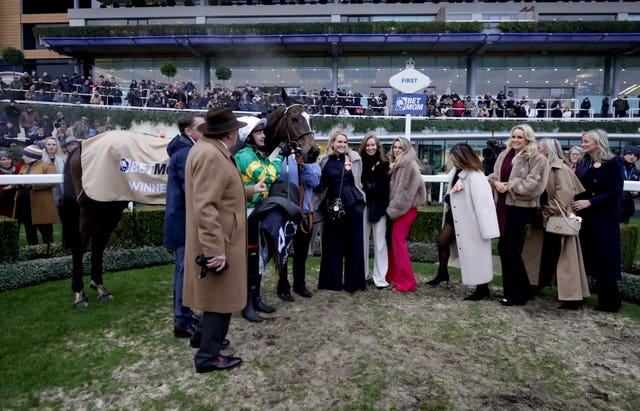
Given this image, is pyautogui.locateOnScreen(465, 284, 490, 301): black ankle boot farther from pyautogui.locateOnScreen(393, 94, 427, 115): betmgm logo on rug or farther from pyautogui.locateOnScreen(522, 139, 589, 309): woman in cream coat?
pyautogui.locateOnScreen(393, 94, 427, 115): betmgm logo on rug

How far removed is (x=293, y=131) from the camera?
15.1 ft

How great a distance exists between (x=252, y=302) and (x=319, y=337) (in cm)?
93

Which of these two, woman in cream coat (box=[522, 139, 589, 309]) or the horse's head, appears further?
woman in cream coat (box=[522, 139, 589, 309])

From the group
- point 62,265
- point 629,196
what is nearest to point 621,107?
point 629,196

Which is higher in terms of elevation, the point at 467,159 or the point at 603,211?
the point at 467,159

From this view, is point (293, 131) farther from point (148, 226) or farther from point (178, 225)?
point (148, 226)

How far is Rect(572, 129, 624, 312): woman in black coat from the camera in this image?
501cm

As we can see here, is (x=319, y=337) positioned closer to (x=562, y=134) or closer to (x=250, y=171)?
(x=250, y=171)

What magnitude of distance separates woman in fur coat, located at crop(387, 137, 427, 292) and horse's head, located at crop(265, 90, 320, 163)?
5.10 ft

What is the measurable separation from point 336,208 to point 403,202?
0.87m

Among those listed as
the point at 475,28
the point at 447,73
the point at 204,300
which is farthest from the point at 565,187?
the point at 447,73

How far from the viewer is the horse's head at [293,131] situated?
14.9 ft

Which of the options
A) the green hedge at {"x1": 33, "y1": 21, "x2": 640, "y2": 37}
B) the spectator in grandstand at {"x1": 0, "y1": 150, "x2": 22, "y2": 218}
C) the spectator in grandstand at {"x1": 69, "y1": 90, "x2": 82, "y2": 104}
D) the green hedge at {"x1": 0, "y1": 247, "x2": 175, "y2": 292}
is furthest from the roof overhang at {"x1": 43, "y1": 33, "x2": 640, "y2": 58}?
the green hedge at {"x1": 0, "y1": 247, "x2": 175, "y2": 292}

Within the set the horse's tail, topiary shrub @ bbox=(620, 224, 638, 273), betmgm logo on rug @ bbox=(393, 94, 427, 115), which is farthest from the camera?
betmgm logo on rug @ bbox=(393, 94, 427, 115)
